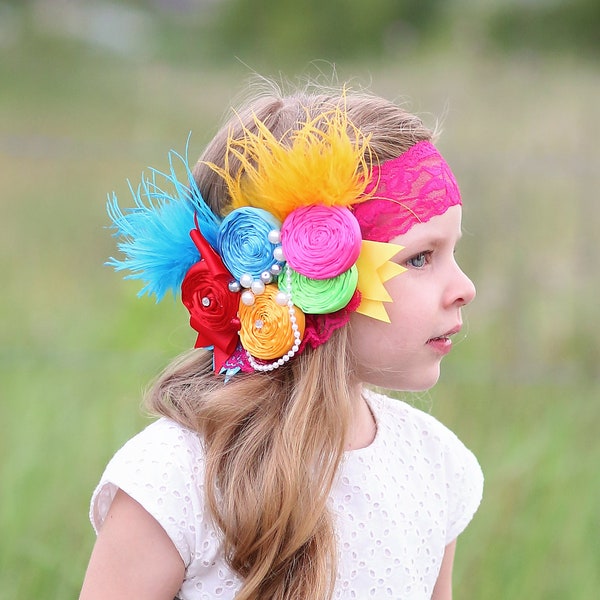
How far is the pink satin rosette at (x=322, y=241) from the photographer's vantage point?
1607 mm

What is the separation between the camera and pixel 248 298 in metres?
1.67

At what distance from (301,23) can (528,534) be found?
12.8 meters

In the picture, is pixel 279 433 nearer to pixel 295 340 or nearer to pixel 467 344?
pixel 295 340

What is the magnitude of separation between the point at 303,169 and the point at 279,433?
0.44 m

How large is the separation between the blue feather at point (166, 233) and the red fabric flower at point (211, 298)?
0.14 feet

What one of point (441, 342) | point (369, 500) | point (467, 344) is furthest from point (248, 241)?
point (467, 344)

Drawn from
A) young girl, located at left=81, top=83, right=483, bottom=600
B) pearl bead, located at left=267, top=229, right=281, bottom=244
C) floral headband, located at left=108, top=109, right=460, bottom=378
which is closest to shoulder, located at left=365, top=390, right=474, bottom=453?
young girl, located at left=81, top=83, right=483, bottom=600

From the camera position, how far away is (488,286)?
14.6 feet

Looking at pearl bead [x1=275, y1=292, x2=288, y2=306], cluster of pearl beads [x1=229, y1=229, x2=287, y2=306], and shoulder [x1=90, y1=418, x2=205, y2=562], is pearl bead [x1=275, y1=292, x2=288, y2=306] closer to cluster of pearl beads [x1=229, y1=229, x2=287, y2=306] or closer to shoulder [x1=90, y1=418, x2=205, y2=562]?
cluster of pearl beads [x1=229, y1=229, x2=287, y2=306]

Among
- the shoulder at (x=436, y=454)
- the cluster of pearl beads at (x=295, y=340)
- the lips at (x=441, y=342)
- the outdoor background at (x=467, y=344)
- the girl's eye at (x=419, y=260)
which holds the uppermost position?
the girl's eye at (x=419, y=260)

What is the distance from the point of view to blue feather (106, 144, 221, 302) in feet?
5.69

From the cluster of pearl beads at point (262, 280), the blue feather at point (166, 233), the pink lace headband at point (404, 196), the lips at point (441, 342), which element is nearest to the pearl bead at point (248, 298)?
the cluster of pearl beads at point (262, 280)

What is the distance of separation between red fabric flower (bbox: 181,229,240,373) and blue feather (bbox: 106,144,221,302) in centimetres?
4

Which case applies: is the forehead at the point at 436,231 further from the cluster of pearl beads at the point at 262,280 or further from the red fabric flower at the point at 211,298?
the red fabric flower at the point at 211,298
